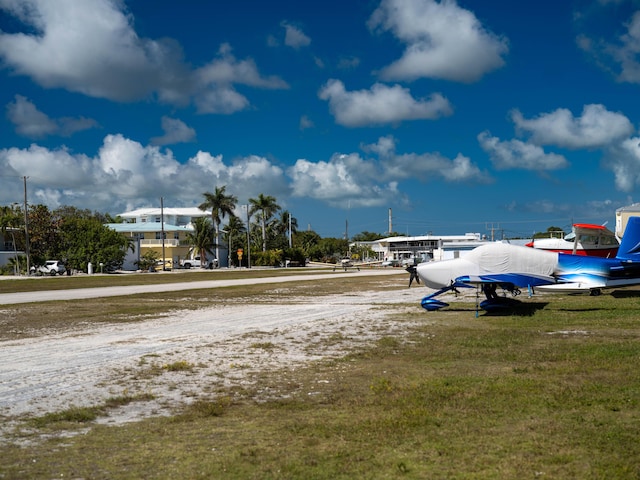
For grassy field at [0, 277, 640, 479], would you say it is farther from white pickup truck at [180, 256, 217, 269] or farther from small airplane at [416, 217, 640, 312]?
white pickup truck at [180, 256, 217, 269]

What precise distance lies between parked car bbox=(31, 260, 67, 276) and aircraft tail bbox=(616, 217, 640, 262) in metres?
66.1

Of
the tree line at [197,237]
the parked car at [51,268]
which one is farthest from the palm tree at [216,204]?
the parked car at [51,268]

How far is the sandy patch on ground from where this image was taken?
324 inches

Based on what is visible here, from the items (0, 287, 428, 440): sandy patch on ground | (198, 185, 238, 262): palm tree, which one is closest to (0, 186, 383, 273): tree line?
(198, 185, 238, 262): palm tree

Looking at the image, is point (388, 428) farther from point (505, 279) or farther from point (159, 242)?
point (159, 242)

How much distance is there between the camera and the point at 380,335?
1395 centimetres

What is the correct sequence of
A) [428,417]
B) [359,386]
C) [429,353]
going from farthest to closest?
[429,353], [359,386], [428,417]

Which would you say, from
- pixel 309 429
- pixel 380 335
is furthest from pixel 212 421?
pixel 380 335

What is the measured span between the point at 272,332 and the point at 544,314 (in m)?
7.90

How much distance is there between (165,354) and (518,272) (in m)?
10.7

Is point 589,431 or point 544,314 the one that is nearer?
point 589,431

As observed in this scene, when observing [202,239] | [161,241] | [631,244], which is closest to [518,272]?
[631,244]

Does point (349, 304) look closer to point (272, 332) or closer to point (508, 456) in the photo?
point (272, 332)

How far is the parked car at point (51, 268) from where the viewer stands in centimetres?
7219
